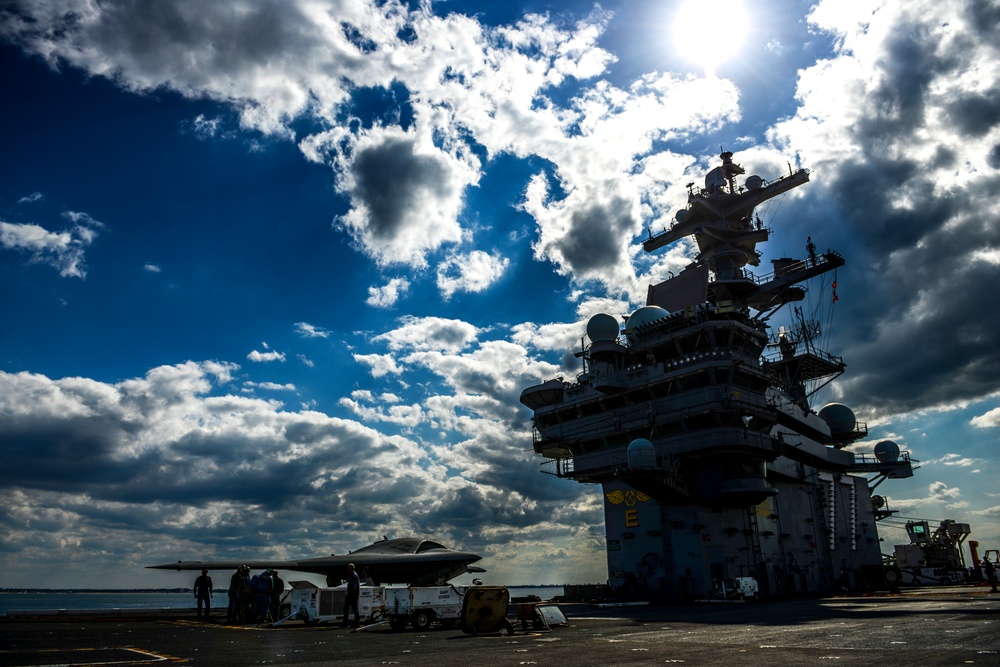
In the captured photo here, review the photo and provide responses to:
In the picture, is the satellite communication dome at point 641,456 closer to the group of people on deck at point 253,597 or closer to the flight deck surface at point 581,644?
the flight deck surface at point 581,644

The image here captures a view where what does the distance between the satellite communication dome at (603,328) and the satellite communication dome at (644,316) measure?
1.12m

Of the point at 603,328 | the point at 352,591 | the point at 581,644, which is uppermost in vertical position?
the point at 603,328

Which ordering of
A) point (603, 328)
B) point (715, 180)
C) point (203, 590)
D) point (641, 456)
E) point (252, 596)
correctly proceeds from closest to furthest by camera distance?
1. point (252, 596)
2. point (203, 590)
3. point (641, 456)
4. point (603, 328)
5. point (715, 180)

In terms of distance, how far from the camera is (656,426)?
1647 inches

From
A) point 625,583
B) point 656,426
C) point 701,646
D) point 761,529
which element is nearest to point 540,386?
point 656,426

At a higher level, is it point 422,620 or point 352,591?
point 352,591

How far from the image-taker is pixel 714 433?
38.6 meters

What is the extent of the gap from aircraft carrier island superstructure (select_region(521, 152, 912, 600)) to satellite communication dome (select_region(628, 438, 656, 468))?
0.27 ft

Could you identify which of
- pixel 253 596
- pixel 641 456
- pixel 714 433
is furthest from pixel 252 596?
pixel 714 433

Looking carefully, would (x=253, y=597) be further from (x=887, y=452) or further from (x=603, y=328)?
(x=887, y=452)

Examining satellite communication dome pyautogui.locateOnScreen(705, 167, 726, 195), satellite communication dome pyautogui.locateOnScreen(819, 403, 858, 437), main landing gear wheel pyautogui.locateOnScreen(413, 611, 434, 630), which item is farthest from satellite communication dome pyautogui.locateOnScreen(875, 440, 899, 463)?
main landing gear wheel pyautogui.locateOnScreen(413, 611, 434, 630)

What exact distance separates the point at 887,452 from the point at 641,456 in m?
36.4

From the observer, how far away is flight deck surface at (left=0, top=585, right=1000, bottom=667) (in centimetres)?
1078

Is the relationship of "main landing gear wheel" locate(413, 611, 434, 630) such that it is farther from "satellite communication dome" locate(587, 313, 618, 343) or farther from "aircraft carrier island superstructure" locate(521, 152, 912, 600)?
"satellite communication dome" locate(587, 313, 618, 343)
